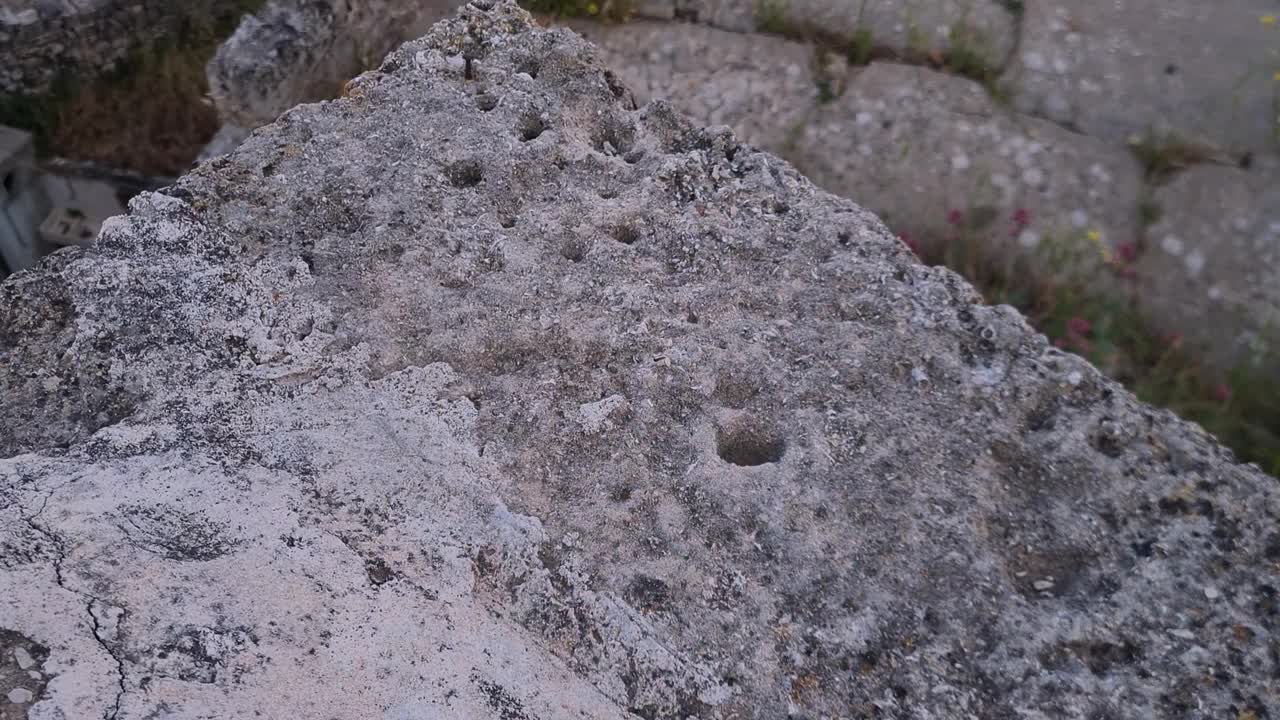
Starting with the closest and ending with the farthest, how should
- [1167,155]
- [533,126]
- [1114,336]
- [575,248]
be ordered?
[575,248]
[533,126]
[1114,336]
[1167,155]

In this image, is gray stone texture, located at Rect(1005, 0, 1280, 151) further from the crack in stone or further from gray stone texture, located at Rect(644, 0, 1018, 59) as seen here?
the crack in stone

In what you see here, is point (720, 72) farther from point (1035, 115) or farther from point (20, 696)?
point (20, 696)

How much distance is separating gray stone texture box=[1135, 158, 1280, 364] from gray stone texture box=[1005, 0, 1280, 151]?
19 cm

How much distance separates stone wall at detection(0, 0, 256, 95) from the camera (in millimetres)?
3338

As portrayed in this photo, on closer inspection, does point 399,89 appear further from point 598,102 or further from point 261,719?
point 261,719

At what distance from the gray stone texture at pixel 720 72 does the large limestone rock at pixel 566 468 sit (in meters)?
1.72

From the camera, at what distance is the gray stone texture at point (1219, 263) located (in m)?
2.99

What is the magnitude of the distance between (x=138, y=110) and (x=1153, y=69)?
3.45 metres

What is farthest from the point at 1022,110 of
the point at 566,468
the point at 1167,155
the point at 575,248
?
the point at 566,468

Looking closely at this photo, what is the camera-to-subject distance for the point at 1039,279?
3.03 meters

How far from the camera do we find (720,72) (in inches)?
135

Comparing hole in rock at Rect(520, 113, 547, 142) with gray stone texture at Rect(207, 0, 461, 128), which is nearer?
hole in rock at Rect(520, 113, 547, 142)

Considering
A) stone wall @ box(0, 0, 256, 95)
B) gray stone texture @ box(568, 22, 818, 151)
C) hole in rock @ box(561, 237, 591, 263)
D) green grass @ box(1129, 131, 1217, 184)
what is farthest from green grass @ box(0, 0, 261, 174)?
green grass @ box(1129, 131, 1217, 184)

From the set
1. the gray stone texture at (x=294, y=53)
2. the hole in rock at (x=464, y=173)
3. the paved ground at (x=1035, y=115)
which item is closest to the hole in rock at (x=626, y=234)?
the hole in rock at (x=464, y=173)
